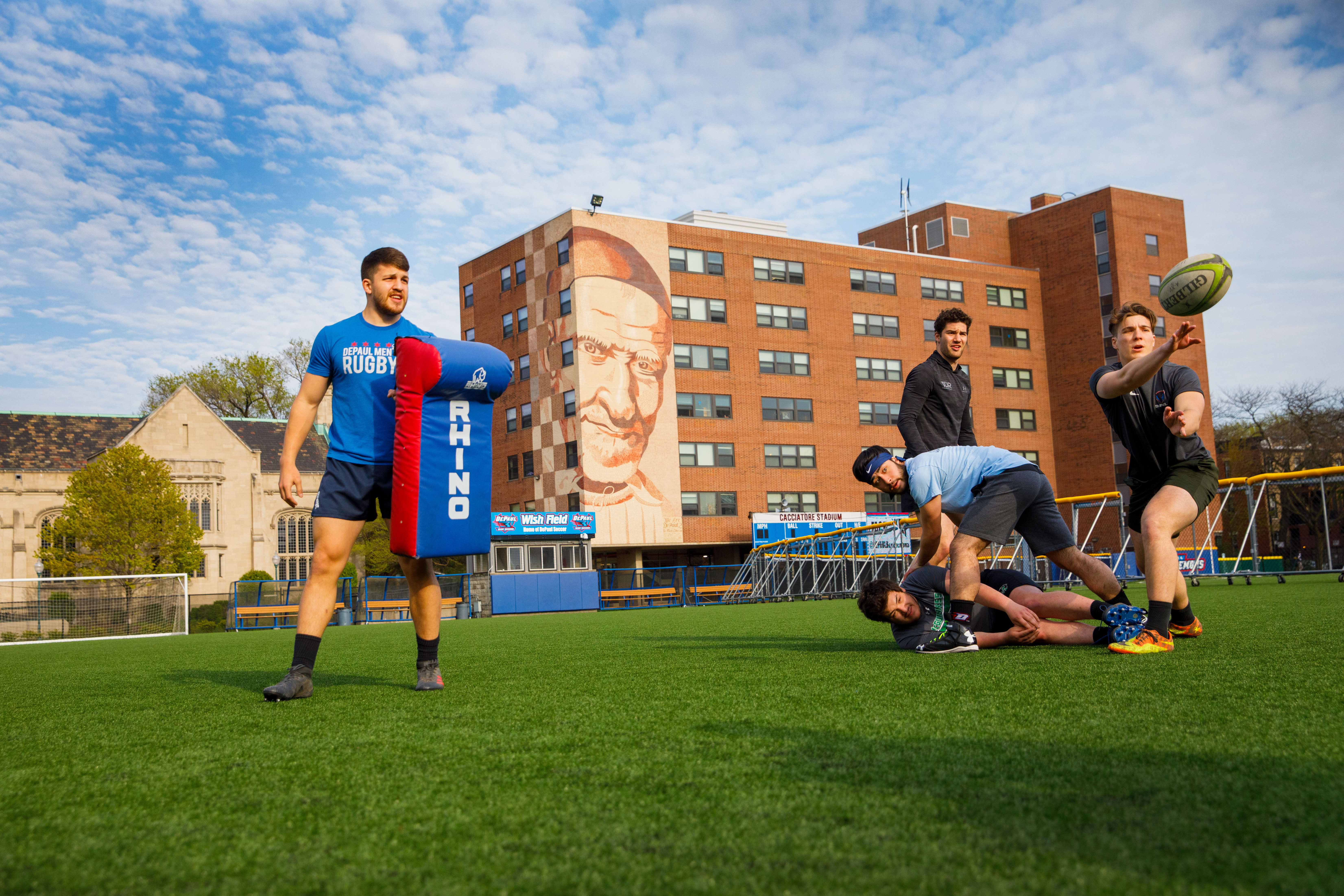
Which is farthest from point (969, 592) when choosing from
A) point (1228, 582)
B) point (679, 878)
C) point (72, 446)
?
point (72, 446)

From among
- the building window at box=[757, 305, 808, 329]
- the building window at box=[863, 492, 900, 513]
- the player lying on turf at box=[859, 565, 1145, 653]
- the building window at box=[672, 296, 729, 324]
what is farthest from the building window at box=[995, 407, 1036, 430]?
the player lying on turf at box=[859, 565, 1145, 653]

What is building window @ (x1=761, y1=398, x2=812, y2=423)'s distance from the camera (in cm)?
4791

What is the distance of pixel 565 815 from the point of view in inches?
86.0

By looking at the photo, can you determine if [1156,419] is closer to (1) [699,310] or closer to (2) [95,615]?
(2) [95,615]

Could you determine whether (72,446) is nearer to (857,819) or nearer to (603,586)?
(603,586)

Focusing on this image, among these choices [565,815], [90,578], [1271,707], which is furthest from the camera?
[90,578]

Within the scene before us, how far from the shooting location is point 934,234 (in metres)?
57.0

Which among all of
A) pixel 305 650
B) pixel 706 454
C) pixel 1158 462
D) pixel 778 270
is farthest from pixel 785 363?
pixel 305 650

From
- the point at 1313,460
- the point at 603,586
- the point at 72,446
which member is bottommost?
the point at 603,586

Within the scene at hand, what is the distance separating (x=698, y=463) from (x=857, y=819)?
44.1m

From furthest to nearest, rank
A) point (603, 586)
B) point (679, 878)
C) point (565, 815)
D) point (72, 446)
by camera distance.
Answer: point (72, 446) < point (603, 586) < point (565, 815) < point (679, 878)

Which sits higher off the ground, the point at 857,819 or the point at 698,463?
the point at 698,463

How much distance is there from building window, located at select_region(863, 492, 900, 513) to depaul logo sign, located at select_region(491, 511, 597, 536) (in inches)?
604

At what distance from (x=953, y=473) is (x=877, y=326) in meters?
46.6
